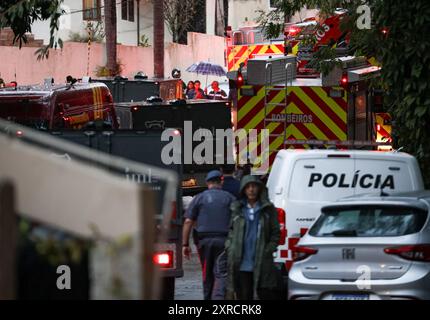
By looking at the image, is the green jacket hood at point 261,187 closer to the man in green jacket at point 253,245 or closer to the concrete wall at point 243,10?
the man in green jacket at point 253,245

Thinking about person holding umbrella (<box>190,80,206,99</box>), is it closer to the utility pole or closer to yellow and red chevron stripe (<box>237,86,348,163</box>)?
the utility pole

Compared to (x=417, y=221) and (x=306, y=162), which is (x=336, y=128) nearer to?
(x=306, y=162)

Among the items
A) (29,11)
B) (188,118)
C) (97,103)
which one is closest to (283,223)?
(29,11)

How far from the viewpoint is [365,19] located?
1734 centimetres

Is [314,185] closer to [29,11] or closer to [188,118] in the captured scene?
[29,11]

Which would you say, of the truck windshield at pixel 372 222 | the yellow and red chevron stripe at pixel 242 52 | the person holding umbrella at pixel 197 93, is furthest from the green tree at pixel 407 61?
the person holding umbrella at pixel 197 93

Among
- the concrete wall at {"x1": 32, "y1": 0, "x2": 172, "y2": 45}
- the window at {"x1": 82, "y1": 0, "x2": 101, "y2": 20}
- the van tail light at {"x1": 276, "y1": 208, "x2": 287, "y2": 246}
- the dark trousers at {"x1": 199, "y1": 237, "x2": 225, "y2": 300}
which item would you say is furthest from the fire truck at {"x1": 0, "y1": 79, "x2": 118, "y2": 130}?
the window at {"x1": 82, "y1": 0, "x2": 101, "y2": 20}

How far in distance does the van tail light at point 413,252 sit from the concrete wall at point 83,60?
28.1 m

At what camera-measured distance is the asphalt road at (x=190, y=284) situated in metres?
14.2

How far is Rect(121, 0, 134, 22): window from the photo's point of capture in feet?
162

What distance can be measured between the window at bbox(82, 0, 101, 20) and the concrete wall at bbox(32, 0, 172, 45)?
0.24 metres

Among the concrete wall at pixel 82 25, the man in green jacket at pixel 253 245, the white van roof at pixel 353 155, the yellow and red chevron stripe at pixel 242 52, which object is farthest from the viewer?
the concrete wall at pixel 82 25
